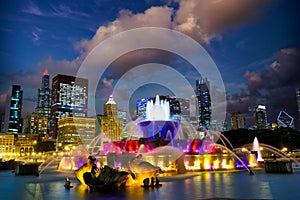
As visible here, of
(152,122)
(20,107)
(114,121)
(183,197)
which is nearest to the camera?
(183,197)

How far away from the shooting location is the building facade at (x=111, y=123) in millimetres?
160375

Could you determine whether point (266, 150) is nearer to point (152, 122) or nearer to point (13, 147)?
point (152, 122)

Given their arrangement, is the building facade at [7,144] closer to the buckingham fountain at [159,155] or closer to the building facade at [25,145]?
the building facade at [25,145]

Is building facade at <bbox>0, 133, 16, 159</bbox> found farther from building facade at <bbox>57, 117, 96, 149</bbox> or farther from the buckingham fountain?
the buckingham fountain

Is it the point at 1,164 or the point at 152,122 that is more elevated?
the point at 152,122

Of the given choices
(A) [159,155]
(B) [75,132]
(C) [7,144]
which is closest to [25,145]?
(C) [7,144]

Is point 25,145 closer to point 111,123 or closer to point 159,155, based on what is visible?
point 111,123

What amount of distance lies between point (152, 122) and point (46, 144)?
113084 mm

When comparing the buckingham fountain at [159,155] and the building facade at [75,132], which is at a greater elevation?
the building facade at [75,132]

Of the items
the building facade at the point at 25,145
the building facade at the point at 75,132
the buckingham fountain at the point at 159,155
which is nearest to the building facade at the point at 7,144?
the building facade at the point at 25,145

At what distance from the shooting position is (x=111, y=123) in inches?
6471

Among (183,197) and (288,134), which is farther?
(288,134)

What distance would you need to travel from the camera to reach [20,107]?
18575 centimetres

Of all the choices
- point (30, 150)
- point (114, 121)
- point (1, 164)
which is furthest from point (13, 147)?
point (1, 164)
